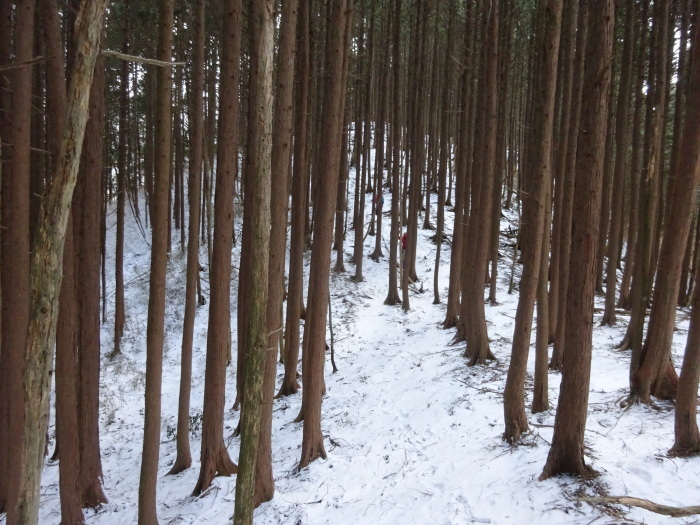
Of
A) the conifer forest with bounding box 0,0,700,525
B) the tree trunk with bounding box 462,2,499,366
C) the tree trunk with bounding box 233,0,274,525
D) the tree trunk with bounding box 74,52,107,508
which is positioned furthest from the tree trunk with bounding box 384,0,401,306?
the tree trunk with bounding box 233,0,274,525

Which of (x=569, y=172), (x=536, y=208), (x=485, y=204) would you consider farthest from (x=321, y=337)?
(x=569, y=172)

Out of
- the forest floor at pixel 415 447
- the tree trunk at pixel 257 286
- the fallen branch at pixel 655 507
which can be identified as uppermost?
the tree trunk at pixel 257 286

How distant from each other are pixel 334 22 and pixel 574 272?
15.9 feet

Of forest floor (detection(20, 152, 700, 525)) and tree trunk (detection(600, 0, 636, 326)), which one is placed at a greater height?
tree trunk (detection(600, 0, 636, 326))

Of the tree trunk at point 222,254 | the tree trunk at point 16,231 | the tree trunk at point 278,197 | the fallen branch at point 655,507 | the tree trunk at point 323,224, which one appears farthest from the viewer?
the tree trunk at point 222,254

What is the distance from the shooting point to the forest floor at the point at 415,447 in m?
5.23

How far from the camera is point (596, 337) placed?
11531 millimetres

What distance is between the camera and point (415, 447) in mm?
7629

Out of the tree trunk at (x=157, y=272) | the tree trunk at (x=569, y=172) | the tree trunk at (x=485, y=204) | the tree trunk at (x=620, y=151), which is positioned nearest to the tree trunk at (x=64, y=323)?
the tree trunk at (x=157, y=272)

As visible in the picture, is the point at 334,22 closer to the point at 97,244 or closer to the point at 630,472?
the point at 97,244

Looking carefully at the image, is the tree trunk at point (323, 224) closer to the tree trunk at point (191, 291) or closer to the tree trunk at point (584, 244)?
the tree trunk at point (191, 291)

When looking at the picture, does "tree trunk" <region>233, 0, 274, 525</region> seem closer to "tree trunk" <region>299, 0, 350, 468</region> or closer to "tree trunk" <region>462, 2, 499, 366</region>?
"tree trunk" <region>299, 0, 350, 468</region>

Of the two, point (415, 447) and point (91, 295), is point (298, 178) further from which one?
point (415, 447)

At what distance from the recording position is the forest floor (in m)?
5.23
